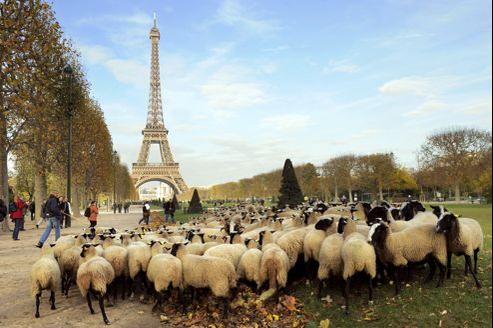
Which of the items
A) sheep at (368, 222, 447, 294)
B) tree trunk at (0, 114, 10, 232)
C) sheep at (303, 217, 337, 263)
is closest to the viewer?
sheep at (368, 222, 447, 294)

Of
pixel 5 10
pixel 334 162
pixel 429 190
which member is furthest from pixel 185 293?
pixel 429 190

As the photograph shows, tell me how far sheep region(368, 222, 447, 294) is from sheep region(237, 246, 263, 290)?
7.93 feet

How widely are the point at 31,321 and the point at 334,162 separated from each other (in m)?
67.6

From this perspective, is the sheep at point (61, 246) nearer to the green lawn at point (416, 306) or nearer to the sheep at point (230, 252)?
the sheep at point (230, 252)

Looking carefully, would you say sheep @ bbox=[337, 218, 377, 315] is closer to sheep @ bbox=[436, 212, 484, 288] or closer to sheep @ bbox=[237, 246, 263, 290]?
sheep @ bbox=[436, 212, 484, 288]

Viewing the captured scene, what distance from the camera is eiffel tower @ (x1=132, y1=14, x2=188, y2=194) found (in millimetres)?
105875

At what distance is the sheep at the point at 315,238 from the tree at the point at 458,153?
143 feet

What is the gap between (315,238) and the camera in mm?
9359

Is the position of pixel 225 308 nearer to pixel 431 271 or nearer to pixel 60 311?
pixel 60 311

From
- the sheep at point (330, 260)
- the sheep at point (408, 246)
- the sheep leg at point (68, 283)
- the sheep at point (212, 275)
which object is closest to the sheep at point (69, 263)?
the sheep leg at point (68, 283)

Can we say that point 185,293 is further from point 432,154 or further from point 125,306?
point 432,154

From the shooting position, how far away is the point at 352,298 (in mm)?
8320

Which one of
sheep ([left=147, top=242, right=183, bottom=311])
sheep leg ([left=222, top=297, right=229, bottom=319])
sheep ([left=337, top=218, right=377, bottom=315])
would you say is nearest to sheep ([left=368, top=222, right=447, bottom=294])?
sheep ([left=337, top=218, right=377, bottom=315])

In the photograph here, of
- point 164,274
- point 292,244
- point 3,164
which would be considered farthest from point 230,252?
point 3,164
